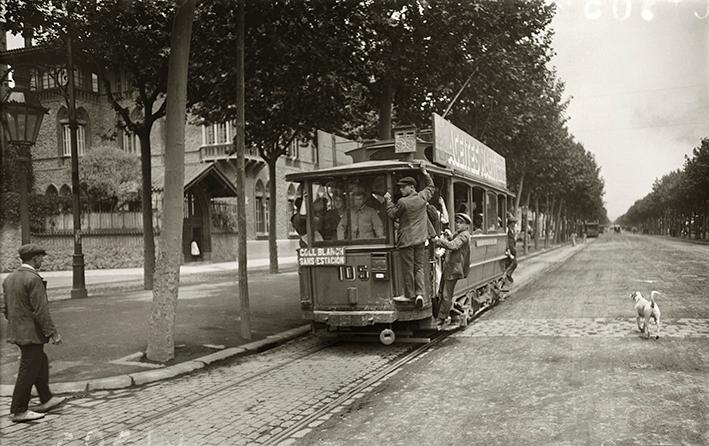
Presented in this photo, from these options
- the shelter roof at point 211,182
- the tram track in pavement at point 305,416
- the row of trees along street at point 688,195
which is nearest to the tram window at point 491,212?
the tram track in pavement at point 305,416

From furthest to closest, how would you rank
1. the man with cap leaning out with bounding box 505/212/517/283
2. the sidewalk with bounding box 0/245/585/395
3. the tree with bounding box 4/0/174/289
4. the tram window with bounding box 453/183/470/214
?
the man with cap leaning out with bounding box 505/212/517/283
the tree with bounding box 4/0/174/289
the tram window with bounding box 453/183/470/214
the sidewalk with bounding box 0/245/585/395

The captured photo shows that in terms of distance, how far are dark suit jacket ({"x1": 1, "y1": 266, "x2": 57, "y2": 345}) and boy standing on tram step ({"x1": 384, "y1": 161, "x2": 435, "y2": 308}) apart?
183 inches

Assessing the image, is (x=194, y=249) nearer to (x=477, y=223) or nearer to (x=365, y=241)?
(x=477, y=223)

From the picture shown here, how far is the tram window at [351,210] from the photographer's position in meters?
9.13

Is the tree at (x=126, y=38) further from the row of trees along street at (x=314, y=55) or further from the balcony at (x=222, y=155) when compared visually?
the balcony at (x=222, y=155)

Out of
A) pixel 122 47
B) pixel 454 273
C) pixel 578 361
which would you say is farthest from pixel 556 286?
pixel 122 47

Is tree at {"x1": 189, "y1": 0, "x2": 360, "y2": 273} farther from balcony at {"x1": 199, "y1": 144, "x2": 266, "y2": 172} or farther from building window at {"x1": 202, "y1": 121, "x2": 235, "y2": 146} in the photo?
building window at {"x1": 202, "y1": 121, "x2": 235, "y2": 146}

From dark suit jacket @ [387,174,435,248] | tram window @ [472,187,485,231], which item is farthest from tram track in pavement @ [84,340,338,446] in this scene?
tram window @ [472,187,485,231]

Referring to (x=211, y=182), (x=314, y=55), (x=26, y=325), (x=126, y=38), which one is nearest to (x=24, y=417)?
(x=26, y=325)

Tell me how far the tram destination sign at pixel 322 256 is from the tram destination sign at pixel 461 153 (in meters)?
2.23

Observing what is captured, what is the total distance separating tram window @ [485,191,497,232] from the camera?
13.0 metres

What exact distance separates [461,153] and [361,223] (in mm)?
3374

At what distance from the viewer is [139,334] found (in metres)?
10.2

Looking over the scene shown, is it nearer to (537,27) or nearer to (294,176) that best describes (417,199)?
(294,176)
